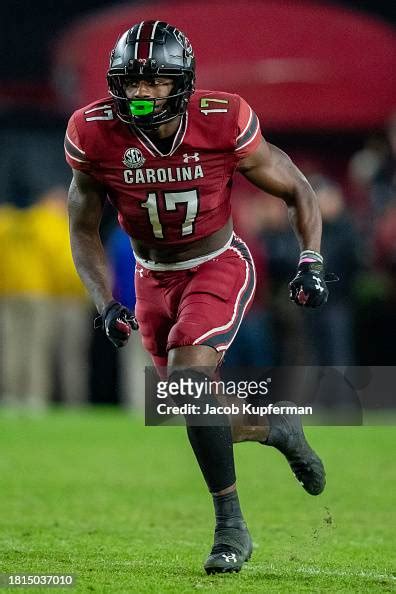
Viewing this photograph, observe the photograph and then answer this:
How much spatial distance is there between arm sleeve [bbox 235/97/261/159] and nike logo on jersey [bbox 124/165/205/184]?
0.67ft

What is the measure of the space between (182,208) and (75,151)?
55 centimetres

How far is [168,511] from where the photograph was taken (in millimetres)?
8273

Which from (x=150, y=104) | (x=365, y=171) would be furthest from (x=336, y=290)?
(x=150, y=104)

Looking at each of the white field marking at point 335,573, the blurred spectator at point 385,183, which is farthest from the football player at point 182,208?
the blurred spectator at point 385,183

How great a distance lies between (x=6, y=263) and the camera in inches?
551

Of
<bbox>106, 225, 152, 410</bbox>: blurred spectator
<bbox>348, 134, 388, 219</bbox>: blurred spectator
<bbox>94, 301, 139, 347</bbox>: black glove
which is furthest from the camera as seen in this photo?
<bbox>348, 134, 388, 219</bbox>: blurred spectator

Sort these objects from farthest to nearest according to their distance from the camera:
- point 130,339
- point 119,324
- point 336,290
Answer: point 130,339
point 336,290
point 119,324

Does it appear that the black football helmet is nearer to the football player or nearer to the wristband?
the football player

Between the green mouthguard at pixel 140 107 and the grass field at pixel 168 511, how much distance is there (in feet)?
6.48

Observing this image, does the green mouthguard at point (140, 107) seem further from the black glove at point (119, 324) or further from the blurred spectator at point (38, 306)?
the blurred spectator at point (38, 306)

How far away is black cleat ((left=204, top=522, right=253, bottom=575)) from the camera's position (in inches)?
233

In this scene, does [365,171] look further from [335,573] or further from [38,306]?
[335,573]

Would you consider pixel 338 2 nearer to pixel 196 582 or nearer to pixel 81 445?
pixel 81 445

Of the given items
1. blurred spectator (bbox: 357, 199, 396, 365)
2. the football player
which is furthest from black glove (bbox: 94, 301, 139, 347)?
blurred spectator (bbox: 357, 199, 396, 365)
